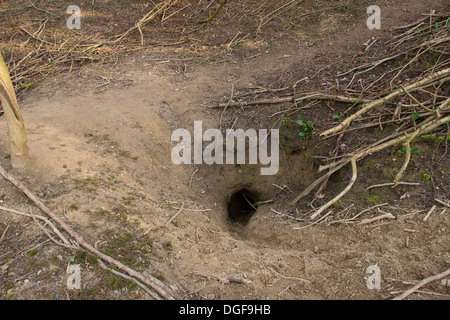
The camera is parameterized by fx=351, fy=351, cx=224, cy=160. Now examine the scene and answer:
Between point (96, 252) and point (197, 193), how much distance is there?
71.0 inches

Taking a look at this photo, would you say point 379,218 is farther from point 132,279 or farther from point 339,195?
point 132,279

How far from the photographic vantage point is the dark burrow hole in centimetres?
511

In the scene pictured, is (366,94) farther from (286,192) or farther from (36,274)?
(36,274)

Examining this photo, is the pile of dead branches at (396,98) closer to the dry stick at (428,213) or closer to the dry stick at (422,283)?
the dry stick at (428,213)

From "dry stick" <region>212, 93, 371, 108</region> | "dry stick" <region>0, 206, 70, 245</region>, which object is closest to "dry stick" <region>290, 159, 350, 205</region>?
"dry stick" <region>212, 93, 371, 108</region>

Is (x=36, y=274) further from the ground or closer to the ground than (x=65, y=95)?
closer to the ground

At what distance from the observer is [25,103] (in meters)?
5.41

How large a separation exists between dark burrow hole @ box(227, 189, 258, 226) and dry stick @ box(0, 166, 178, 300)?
250 centimetres

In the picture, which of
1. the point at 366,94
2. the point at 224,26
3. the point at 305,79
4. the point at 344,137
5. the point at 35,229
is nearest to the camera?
the point at 35,229

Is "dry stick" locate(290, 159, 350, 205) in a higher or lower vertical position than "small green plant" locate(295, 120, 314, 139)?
lower

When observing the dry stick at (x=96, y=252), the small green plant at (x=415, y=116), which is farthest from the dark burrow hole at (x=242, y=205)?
the dry stick at (x=96, y=252)

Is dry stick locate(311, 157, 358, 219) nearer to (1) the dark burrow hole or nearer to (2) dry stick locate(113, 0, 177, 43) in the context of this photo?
(1) the dark burrow hole
